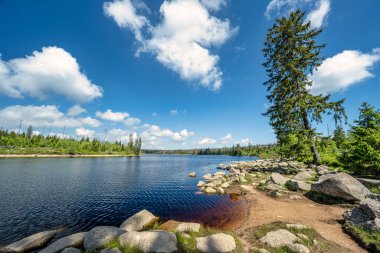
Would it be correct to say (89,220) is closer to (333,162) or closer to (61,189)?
(61,189)

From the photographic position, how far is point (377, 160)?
16688 millimetres

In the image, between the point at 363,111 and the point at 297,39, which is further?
the point at 297,39

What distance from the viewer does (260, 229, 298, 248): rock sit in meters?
7.94

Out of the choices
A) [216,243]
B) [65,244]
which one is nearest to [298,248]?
[216,243]

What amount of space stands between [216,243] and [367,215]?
8564 millimetres

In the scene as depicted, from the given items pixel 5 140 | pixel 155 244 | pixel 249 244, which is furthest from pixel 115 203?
pixel 5 140

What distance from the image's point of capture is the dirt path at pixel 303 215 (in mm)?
8940

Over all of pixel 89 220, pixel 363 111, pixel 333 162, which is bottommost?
pixel 89 220

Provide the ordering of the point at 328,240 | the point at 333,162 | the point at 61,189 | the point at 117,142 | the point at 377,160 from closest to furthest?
the point at 328,240 < the point at 377,160 < the point at 61,189 < the point at 333,162 < the point at 117,142

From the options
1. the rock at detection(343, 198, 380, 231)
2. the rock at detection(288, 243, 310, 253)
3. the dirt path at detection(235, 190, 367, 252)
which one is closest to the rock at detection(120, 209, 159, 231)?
the dirt path at detection(235, 190, 367, 252)

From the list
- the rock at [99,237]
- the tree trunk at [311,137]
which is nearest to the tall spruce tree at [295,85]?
the tree trunk at [311,137]

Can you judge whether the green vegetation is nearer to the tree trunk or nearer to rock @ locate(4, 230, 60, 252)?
rock @ locate(4, 230, 60, 252)

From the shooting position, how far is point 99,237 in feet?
28.6

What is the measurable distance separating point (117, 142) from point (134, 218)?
178m
